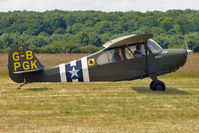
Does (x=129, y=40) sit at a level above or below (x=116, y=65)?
above

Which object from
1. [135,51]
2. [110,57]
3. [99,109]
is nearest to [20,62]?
[110,57]

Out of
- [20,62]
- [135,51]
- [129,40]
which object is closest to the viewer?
[129,40]

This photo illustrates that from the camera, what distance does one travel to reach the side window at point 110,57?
16188mm

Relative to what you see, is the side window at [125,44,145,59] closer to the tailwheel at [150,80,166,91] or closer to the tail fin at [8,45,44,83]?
the tailwheel at [150,80,166,91]

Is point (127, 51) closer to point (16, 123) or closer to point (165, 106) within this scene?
point (165, 106)

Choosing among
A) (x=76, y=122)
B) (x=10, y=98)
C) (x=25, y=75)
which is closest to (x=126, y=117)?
(x=76, y=122)

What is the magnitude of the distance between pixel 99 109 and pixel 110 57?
14.2 feet

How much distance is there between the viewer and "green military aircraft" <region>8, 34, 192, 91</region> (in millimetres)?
16078

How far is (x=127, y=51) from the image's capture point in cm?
1609

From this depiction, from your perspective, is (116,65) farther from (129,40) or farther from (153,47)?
(153,47)

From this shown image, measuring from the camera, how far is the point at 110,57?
639 inches

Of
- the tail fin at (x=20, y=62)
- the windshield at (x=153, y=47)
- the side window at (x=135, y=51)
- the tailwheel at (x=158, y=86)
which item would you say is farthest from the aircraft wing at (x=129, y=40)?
the tail fin at (x=20, y=62)

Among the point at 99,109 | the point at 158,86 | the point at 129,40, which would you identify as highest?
the point at 129,40

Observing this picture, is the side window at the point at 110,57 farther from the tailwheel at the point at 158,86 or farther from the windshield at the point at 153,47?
the tailwheel at the point at 158,86
